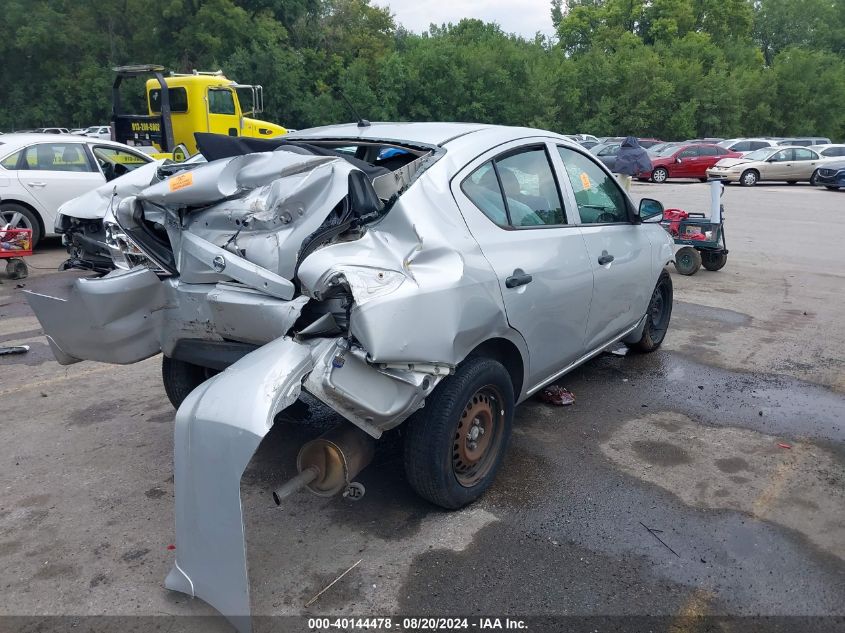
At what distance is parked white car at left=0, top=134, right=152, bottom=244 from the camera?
9.83 metres

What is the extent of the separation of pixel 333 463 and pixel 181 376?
1570 millimetres

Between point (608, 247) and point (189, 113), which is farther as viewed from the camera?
point (189, 113)

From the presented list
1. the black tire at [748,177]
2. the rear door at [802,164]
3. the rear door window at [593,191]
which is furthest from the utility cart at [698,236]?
the rear door at [802,164]

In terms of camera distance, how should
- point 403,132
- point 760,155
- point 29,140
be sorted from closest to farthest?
point 403,132 < point 29,140 < point 760,155

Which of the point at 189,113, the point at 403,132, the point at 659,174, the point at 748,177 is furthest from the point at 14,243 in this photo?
the point at 748,177

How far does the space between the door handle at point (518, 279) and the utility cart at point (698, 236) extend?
635 cm

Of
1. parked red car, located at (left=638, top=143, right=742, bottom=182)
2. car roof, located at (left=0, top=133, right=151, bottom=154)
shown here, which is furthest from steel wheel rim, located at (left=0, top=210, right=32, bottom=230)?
parked red car, located at (left=638, top=143, right=742, bottom=182)

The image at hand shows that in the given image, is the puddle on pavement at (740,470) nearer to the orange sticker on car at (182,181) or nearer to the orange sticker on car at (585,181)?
the orange sticker on car at (585,181)

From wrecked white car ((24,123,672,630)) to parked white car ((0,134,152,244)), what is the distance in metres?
6.98

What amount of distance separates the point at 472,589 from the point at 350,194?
1817 mm

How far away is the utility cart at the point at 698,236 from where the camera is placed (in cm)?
948

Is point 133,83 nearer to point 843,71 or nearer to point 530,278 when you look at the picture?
point 530,278

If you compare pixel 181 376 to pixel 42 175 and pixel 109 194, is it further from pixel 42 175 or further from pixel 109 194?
pixel 42 175

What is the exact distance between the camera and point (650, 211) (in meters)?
5.27
